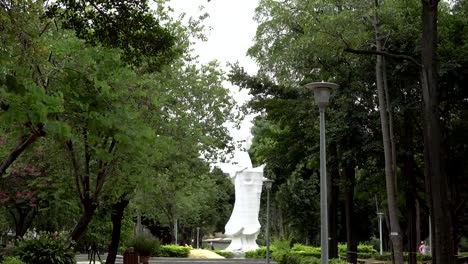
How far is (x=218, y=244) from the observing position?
54.3 meters

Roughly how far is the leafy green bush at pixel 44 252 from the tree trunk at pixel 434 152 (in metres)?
7.68

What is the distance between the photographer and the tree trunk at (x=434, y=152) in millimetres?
11914

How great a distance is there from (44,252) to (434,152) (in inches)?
326

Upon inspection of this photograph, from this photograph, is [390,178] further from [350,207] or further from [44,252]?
[44,252]

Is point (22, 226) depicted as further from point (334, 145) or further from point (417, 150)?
point (417, 150)

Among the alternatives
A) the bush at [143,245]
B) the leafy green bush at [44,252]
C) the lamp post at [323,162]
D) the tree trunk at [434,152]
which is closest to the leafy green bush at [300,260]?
the tree trunk at [434,152]

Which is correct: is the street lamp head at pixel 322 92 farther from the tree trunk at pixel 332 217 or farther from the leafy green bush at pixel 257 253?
the leafy green bush at pixel 257 253

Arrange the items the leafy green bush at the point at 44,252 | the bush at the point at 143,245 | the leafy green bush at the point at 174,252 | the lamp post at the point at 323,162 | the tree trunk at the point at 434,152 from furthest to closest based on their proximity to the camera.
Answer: the leafy green bush at the point at 174,252 < the bush at the point at 143,245 < the leafy green bush at the point at 44,252 < the tree trunk at the point at 434,152 < the lamp post at the point at 323,162

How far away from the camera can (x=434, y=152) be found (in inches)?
482

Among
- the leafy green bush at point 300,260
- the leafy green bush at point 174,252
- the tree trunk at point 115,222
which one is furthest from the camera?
the leafy green bush at point 174,252

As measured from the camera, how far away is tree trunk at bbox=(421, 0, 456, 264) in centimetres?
1191

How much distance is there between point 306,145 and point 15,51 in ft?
52.7

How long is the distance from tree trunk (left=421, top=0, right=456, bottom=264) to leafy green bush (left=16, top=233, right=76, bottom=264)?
768cm

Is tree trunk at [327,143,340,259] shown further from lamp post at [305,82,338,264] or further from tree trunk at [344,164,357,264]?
lamp post at [305,82,338,264]
